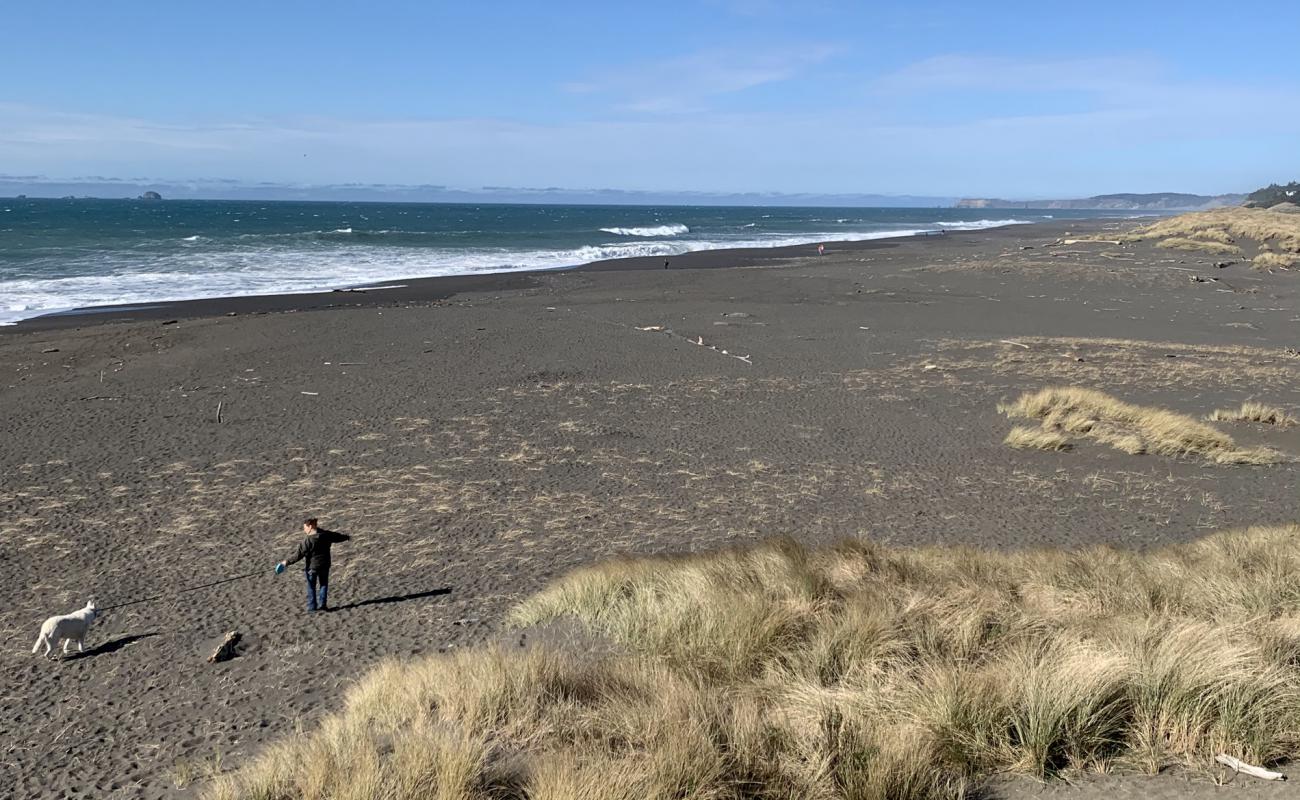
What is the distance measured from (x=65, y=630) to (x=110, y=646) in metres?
0.40

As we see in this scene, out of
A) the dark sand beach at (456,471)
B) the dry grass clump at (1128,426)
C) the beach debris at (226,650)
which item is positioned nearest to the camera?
the dark sand beach at (456,471)

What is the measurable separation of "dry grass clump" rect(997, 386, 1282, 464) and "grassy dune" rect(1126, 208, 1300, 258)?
129 ft

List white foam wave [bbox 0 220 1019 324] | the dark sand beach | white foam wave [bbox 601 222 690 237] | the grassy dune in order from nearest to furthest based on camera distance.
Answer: the dark sand beach, white foam wave [bbox 0 220 1019 324], the grassy dune, white foam wave [bbox 601 222 690 237]

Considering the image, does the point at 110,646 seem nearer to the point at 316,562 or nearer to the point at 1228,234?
the point at 316,562

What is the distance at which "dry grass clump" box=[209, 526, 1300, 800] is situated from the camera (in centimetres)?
440

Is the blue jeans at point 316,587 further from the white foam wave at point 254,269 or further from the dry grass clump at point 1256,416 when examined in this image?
the white foam wave at point 254,269

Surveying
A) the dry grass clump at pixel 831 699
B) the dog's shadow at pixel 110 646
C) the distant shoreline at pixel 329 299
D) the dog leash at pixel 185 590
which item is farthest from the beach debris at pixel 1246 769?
the distant shoreline at pixel 329 299

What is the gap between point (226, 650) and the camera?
23.9 ft

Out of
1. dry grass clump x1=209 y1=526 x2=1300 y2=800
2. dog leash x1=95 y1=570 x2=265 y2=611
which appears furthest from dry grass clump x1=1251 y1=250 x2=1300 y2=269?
dog leash x1=95 y1=570 x2=265 y2=611

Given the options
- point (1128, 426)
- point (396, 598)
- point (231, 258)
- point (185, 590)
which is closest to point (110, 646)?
point (185, 590)

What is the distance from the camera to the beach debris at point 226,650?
23.6ft

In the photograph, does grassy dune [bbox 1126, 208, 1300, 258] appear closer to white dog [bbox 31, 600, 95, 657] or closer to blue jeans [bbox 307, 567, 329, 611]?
blue jeans [bbox 307, 567, 329, 611]

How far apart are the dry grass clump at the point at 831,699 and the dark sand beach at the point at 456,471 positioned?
41 centimetres

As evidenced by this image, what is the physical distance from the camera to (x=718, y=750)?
4496mm
